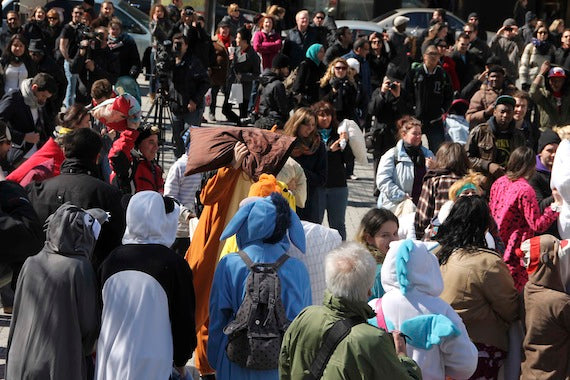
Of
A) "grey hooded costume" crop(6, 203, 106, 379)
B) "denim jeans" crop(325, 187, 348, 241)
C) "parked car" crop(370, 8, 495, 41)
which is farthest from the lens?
"parked car" crop(370, 8, 495, 41)

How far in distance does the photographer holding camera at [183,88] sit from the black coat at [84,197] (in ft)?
26.3

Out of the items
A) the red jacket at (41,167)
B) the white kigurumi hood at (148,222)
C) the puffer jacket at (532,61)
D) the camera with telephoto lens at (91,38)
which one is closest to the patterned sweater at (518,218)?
the red jacket at (41,167)

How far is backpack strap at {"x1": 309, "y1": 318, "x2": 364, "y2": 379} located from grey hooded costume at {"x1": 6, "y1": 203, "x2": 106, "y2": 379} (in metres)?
1.39

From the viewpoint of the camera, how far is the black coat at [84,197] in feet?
22.2

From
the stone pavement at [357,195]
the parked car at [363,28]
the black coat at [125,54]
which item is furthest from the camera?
the parked car at [363,28]

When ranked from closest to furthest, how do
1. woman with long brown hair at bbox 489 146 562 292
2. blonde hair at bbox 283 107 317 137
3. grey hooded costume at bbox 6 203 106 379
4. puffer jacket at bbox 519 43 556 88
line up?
grey hooded costume at bbox 6 203 106 379
woman with long brown hair at bbox 489 146 562 292
blonde hair at bbox 283 107 317 137
puffer jacket at bbox 519 43 556 88

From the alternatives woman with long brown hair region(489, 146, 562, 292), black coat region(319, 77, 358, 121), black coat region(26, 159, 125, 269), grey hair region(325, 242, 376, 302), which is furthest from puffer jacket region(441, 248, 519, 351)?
black coat region(319, 77, 358, 121)

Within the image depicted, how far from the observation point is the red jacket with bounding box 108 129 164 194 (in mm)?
8664

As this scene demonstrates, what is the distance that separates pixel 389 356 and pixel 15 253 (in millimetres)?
2273

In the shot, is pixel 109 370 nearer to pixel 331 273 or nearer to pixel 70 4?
pixel 331 273

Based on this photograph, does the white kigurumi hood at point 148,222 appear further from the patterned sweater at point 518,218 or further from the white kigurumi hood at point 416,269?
the patterned sweater at point 518,218

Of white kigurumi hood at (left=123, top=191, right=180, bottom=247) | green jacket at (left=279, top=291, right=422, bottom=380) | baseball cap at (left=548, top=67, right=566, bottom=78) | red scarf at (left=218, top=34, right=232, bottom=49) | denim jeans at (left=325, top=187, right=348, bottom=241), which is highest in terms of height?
white kigurumi hood at (left=123, top=191, right=180, bottom=247)

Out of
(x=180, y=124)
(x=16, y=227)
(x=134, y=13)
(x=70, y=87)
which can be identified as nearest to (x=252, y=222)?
(x=16, y=227)

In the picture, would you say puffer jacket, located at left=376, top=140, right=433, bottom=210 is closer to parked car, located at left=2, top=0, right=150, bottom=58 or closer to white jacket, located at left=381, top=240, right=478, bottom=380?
white jacket, located at left=381, top=240, right=478, bottom=380
